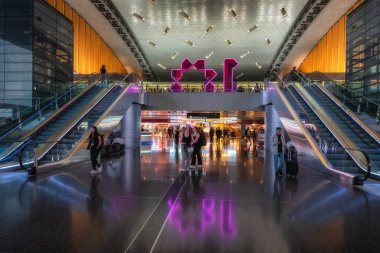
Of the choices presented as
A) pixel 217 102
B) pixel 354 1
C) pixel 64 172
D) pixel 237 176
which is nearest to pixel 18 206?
pixel 64 172

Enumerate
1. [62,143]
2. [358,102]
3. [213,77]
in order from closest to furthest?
[62,143], [358,102], [213,77]

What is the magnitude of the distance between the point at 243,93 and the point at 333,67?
11.2 metres

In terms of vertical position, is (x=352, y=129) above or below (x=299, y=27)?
below

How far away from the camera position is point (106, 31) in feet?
114

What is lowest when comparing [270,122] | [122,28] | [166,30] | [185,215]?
[185,215]

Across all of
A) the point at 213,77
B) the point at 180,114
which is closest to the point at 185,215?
the point at 213,77

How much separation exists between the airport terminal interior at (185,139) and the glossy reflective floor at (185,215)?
3 cm

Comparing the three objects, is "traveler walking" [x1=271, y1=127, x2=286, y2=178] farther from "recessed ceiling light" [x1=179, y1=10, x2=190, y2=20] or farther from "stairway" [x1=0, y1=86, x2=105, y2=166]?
"recessed ceiling light" [x1=179, y1=10, x2=190, y2=20]

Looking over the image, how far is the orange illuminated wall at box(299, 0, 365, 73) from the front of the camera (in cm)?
2981

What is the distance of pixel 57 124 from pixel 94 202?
8711 millimetres

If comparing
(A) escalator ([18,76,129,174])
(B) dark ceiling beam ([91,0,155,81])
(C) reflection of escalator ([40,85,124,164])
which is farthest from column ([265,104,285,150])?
(B) dark ceiling beam ([91,0,155,81])

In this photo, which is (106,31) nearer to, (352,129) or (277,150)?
(352,129)

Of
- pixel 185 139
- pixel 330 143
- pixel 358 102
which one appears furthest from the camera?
pixel 358 102

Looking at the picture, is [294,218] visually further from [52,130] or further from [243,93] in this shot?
[243,93]
